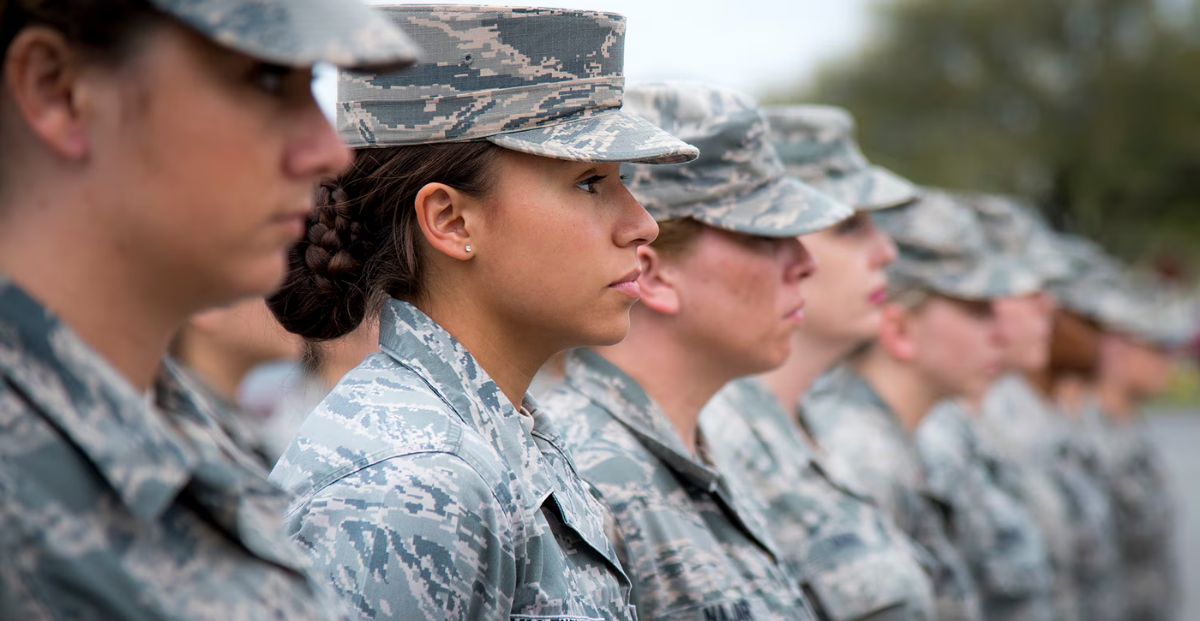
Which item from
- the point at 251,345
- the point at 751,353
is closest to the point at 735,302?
the point at 751,353

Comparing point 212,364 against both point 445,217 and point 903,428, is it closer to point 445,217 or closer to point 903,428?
point 903,428

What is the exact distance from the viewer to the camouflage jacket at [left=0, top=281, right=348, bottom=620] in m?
1.40

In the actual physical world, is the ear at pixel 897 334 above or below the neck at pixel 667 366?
below

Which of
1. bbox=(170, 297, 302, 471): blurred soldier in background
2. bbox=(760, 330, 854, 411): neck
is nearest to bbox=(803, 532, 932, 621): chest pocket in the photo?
bbox=(760, 330, 854, 411): neck

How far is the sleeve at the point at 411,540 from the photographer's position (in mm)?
2010

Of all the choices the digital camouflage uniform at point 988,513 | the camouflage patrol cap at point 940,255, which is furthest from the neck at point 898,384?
the camouflage patrol cap at point 940,255

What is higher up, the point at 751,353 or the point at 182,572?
the point at 182,572

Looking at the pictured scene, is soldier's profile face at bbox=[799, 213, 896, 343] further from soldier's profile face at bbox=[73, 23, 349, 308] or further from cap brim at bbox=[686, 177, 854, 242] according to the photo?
soldier's profile face at bbox=[73, 23, 349, 308]

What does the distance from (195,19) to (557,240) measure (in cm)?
107

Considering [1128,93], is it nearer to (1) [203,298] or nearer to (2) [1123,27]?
(2) [1123,27]

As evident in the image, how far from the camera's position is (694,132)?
352 centimetres

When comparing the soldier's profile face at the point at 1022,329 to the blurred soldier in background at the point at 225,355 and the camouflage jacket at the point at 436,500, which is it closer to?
the blurred soldier in background at the point at 225,355

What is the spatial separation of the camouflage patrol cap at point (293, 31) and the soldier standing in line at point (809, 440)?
2.23 meters

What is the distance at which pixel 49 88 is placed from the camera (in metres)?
1.49
